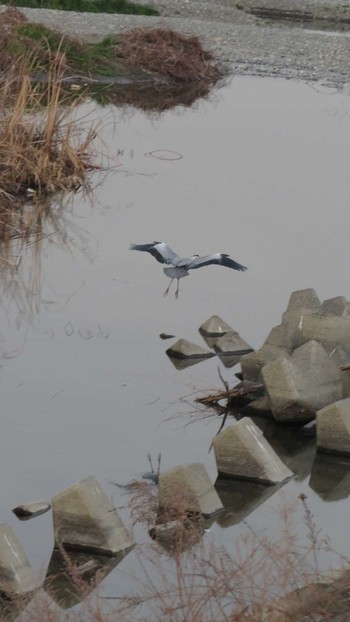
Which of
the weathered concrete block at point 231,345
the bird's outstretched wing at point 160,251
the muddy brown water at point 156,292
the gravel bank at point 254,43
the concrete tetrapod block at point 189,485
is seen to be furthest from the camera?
the gravel bank at point 254,43

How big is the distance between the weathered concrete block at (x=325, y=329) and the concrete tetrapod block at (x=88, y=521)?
88.4 inches

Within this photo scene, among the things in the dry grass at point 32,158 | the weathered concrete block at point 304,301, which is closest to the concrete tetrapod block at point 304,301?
the weathered concrete block at point 304,301

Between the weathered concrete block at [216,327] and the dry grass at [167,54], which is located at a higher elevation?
the weathered concrete block at [216,327]

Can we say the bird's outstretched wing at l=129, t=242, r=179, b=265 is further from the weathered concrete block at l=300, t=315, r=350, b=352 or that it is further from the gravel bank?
the gravel bank

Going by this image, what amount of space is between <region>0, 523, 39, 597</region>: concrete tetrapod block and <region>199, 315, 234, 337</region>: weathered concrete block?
3286mm

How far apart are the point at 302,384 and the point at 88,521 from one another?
1.76 m

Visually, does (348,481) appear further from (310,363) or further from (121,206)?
(121,206)

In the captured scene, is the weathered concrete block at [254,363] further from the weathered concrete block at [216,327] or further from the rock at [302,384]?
the weathered concrete block at [216,327]

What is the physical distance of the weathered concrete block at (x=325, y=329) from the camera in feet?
23.0

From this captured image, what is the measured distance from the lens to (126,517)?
17.8 ft

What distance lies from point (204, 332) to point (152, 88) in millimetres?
10159

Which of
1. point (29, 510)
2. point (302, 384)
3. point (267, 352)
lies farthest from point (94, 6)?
point (29, 510)

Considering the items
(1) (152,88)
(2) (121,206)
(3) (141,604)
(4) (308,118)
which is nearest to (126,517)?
(3) (141,604)

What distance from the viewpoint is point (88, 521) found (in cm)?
499
